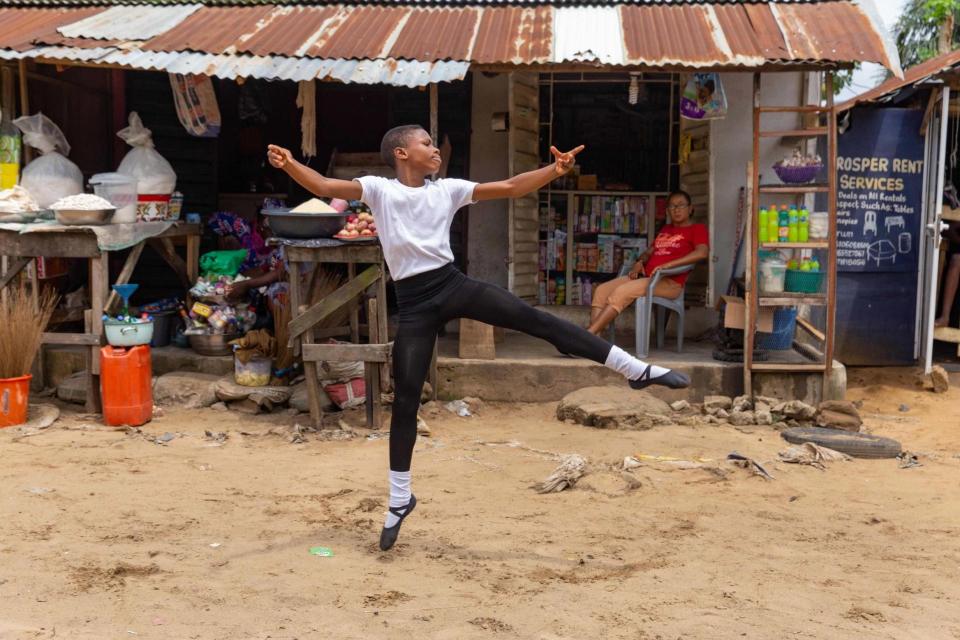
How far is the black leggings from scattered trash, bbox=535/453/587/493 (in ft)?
4.50

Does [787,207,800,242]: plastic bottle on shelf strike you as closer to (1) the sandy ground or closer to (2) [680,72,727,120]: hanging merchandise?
(2) [680,72,727,120]: hanging merchandise

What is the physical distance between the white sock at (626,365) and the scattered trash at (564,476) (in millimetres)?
1228

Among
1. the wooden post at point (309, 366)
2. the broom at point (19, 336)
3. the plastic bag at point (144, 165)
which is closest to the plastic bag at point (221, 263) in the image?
the plastic bag at point (144, 165)

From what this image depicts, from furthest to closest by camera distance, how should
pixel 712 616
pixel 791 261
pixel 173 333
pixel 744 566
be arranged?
pixel 173 333, pixel 791 261, pixel 744 566, pixel 712 616

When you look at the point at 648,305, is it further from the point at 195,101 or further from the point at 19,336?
the point at 19,336

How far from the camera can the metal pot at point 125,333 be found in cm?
704

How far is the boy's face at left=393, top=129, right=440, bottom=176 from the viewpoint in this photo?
4.50 meters

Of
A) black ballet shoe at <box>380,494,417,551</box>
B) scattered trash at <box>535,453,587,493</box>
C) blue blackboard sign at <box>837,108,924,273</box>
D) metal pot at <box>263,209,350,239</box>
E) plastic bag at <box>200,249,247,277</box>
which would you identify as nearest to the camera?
black ballet shoe at <box>380,494,417,551</box>

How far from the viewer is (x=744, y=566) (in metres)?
4.42

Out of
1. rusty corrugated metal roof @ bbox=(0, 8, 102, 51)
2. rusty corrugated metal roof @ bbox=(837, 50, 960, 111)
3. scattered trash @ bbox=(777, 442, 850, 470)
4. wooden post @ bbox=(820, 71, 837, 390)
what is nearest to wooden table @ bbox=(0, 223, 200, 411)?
rusty corrugated metal roof @ bbox=(0, 8, 102, 51)

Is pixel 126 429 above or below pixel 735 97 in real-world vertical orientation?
below

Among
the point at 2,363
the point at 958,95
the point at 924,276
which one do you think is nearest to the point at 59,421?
the point at 2,363

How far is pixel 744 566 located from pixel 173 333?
5815 millimetres

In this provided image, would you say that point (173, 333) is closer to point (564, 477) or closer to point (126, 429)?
point (126, 429)
